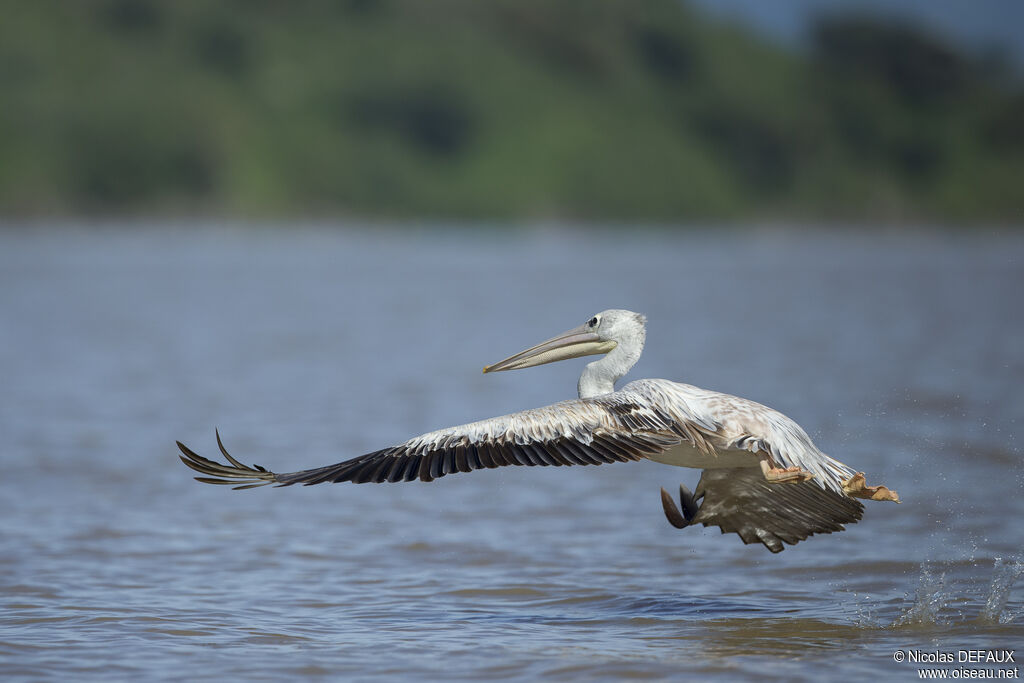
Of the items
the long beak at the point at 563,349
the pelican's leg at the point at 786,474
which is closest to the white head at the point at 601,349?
the long beak at the point at 563,349

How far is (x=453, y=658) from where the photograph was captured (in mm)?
5906

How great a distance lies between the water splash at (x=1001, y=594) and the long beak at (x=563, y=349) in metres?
2.09

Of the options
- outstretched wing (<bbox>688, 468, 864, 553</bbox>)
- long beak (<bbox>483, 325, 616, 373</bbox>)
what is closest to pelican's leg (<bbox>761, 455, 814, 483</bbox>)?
outstretched wing (<bbox>688, 468, 864, 553</bbox>)

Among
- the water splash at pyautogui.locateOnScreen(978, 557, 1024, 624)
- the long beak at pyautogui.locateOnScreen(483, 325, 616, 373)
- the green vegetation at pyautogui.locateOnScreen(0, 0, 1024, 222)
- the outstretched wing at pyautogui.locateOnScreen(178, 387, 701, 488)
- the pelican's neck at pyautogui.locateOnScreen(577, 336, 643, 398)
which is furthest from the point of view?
the green vegetation at pyautogui.locateOnScreen(0, 0, 1024, 222)

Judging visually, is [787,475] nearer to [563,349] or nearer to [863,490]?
[863,490]

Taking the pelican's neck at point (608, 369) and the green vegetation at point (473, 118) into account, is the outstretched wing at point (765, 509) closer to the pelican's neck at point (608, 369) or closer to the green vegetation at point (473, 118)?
the pelican's neck at point (608, 369)

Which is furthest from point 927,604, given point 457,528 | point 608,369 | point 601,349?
point 457,528

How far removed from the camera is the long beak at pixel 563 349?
6.88 meters

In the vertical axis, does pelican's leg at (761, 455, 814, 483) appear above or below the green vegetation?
below

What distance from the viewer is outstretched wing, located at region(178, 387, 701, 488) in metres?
5.95

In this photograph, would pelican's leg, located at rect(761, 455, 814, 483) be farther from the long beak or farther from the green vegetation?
the green vegetation

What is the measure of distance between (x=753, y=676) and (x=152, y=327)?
2026 cm

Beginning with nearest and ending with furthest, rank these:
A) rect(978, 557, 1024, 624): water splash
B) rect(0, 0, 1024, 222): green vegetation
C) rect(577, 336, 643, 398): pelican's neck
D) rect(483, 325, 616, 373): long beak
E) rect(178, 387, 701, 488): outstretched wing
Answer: rect(178, 387, 701, 488): outstretched wing → rect(978, 557, 1024, 624): water splash → rect(577, 336, 643, 398): pelican's neck → rect(483, 325, 616, 373): long beak → rect(0, 0, 1024, 222): green vegetation

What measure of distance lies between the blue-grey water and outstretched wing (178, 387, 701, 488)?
2.51 ft
